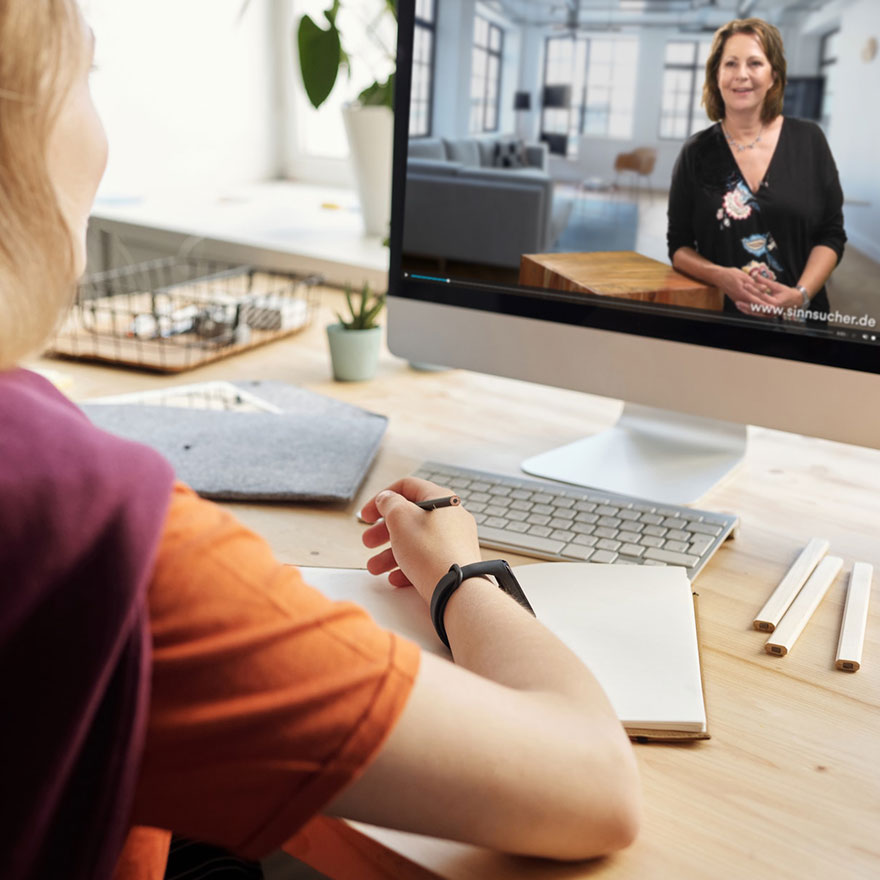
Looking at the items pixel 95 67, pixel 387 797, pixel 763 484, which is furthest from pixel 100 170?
pixel 763 484

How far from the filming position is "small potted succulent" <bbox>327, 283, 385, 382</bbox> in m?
1.31

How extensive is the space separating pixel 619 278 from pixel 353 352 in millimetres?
482

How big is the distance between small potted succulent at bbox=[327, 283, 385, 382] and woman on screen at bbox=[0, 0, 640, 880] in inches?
31.1

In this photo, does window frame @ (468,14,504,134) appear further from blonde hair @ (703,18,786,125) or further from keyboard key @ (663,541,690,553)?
keyboard key @ (663,541,690,553)

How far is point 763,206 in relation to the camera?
33.5 inches

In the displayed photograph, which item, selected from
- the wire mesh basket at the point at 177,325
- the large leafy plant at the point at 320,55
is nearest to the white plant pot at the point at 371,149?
the large leafy plant at the point at 320,55

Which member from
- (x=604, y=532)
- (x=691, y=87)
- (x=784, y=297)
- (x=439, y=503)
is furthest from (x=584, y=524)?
(x=691, y=87)

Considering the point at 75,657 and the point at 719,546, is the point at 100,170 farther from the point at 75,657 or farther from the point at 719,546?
the point at 719,546

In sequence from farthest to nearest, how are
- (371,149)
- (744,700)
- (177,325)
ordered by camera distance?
(371,149) < (177,325) < (744,700)

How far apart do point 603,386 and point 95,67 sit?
57cm

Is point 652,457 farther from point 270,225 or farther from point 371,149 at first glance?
point 270,225

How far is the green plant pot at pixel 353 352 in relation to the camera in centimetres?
131

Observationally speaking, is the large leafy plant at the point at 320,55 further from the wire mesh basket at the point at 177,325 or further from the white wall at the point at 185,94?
the white wall at the point at 185,94

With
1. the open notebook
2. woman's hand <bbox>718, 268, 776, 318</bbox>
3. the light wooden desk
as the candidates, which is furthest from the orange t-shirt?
woman's hand <bbox>718, 268, 776, 318</bbox>
